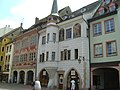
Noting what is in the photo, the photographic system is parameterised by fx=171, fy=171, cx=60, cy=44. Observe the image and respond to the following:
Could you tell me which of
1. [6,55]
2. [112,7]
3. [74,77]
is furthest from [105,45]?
[6,55]

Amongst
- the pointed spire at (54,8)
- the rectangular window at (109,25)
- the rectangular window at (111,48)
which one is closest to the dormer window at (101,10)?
the rectangular window at (109,25)

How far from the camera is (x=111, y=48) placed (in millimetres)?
22969

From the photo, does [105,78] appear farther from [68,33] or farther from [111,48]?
[68,33]

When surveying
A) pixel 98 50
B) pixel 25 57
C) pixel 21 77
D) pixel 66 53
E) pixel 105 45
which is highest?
pixel 105 45

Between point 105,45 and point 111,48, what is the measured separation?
946 mm

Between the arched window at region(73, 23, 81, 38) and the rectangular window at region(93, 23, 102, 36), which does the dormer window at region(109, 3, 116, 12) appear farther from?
the arched window at region(73, 23, 81, 38)

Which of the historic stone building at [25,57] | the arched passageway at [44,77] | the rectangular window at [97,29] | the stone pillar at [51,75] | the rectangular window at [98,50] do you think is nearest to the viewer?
the rectangular window at [98,50]

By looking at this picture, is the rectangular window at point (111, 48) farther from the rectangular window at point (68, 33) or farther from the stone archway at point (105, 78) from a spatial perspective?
the rectangular window at point (68, 33)

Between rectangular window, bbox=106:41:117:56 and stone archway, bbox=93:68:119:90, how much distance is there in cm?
400

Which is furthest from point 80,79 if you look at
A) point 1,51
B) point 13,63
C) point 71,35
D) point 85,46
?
point 1,51

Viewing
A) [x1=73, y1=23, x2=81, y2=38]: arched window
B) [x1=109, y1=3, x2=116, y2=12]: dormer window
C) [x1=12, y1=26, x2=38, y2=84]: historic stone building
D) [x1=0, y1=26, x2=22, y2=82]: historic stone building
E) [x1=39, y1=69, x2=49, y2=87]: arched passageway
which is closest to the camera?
[x1=109, y1=3, x2=116, y2=12]: dormer window

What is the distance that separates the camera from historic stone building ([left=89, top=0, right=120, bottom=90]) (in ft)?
73.7

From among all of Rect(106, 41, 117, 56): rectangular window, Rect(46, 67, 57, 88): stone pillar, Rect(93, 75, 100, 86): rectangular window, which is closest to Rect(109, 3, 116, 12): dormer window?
Rect(106, 41, 117, 56): rectangular window

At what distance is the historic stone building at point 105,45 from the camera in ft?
73.7
